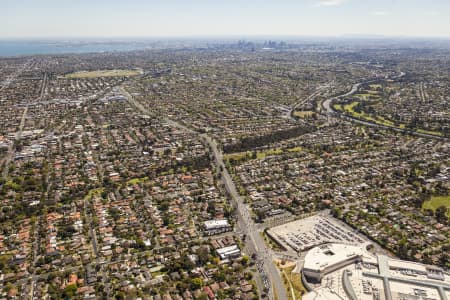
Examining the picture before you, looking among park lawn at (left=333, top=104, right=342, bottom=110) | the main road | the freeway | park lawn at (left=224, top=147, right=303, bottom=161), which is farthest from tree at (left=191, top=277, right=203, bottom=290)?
park lawn at (left=333, top=104, right=342, bottom=110)

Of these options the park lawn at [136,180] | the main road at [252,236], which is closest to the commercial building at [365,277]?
the main road at [252,236]

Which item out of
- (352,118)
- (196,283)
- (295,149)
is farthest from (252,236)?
(352,118)

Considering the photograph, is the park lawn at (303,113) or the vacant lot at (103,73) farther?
the vacant lot at (103,73)

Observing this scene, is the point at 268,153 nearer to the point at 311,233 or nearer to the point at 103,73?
the point at 311,233

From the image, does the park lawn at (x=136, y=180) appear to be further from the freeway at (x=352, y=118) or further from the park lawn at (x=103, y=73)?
the park lawn at (x=103, y=73)

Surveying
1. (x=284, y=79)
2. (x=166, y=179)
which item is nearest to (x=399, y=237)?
(x=166, y=179)

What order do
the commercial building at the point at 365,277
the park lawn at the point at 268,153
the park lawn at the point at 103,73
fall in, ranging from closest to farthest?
1. the commercial building at the point at 365,277
2. the park lawn at the point at 268,153
3. the park lawn at the point at 103,73

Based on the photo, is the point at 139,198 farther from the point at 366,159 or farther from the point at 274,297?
the point at 366,159

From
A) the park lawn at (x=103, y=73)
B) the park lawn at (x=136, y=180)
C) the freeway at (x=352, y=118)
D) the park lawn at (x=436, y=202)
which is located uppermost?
the park lawn at (x=103, y=73)

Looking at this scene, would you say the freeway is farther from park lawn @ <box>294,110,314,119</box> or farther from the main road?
the main road

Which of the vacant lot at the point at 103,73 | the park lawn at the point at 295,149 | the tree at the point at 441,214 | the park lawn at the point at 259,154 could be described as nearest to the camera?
the tree at the point at 441,214
